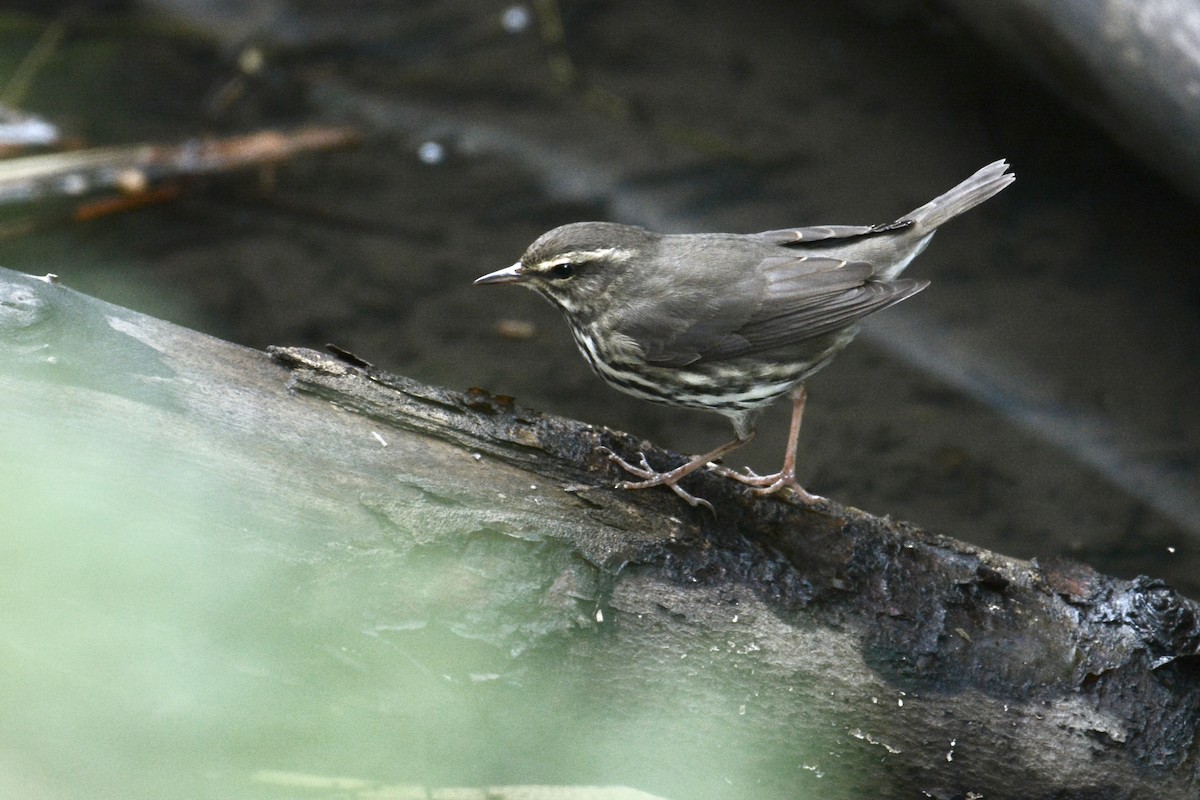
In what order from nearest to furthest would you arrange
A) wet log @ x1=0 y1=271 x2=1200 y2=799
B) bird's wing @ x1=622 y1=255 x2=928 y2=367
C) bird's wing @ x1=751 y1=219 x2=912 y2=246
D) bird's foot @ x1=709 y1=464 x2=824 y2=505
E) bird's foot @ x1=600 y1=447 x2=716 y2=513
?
wet log @ x1=0 y1=271 x2=1200 y2=799
bird's foot @ x1=600 y1=447 x2=716 y2=513
bird's foot @ x1=709 y1=464 x2=824 y2=505
bird's wing @ x1=622 y1=255 x2=928 y2=367
bird's wing @ x1=751 y1=219 x2=912 y2=246

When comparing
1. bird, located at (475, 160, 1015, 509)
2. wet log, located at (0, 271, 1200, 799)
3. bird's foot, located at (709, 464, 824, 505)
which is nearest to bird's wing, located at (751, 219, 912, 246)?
bird, located at (475, 160, 1015, 509)

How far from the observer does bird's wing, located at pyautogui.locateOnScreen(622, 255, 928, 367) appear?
4277 millimetres

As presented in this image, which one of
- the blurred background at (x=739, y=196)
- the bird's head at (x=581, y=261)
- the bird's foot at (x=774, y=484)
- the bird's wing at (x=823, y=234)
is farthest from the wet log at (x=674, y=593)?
the blurred background at (x=739, y=196)

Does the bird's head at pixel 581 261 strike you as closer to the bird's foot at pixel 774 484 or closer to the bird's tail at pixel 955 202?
the bird's foot at pixel 774 484

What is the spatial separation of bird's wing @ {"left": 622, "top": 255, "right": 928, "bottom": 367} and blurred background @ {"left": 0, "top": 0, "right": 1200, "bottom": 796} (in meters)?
1.62

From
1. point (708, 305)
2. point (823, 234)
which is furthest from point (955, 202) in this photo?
point (708, 305)

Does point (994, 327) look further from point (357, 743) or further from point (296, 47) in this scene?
point (296, 47)

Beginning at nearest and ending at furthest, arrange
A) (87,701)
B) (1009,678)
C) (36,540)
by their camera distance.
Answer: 1. (36,540)
2. (87,701)
3. (1009,678)

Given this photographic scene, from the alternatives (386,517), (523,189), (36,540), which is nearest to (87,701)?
(36,540)

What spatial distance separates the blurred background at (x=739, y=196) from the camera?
5930 mm

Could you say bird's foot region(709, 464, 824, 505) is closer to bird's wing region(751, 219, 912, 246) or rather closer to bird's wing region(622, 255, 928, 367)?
bird's wing region(622, 255, 928, 367)

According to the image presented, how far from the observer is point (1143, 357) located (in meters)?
6.37

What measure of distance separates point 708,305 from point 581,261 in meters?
0.48

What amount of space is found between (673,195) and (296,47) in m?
3.01
